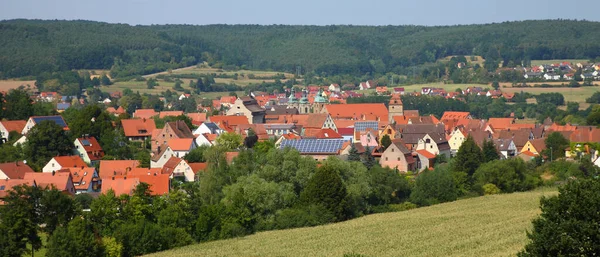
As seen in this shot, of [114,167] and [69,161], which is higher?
[69,161]

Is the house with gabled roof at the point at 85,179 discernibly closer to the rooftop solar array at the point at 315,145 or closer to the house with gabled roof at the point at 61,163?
the house with gabled roof at the point at 61,163

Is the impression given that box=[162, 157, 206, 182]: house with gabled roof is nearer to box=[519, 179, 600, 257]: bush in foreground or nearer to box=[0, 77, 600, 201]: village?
box=[0, 77, 600, 201]: village

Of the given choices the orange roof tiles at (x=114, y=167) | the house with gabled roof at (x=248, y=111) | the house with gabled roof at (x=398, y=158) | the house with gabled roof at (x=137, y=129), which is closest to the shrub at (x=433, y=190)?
the house with gabled roof at (x=398, y=158)

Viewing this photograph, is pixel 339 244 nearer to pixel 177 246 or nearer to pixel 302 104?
pixel 177 246

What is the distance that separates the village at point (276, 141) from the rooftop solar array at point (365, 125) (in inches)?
3.1

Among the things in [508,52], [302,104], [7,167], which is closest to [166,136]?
[7,167]

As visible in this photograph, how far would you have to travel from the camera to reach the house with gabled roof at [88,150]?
6144 centimetres

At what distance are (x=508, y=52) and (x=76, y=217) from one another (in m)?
150

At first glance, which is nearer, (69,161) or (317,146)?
(69,161)

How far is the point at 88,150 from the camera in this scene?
6184 cm

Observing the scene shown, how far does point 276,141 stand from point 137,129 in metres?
9.67

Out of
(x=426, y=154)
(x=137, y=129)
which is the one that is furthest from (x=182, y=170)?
(x=426, y=154)

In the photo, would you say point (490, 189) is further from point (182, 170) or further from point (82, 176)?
point (82, 176)

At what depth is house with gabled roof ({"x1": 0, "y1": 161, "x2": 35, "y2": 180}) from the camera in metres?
53.4
